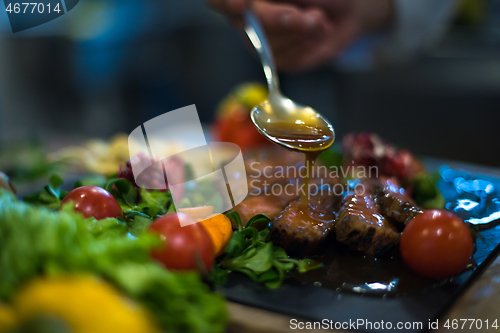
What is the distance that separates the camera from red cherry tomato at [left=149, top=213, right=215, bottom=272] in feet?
4.33

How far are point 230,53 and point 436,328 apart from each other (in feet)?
21.1

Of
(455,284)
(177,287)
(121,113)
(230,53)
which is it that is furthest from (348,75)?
(177,287)

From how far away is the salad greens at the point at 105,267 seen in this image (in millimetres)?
997

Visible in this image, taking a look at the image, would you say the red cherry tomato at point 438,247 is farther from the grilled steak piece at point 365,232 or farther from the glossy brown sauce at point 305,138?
the glossy brown sauce at point 305,138

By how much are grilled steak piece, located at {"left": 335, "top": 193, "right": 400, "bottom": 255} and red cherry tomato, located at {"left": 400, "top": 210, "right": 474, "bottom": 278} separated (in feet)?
0.29

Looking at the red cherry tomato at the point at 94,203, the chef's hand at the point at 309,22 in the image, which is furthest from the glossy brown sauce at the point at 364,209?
the chef's hand at the point at 309,22

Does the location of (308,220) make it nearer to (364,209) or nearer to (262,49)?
(364,209)

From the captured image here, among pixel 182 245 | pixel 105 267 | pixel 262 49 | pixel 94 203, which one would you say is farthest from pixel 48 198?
pixel 262 49

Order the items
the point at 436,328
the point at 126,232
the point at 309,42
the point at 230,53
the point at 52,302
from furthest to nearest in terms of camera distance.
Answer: the point at 230,53, the point at 309,42, the point at 126,232, the point at 436,328, the point at 52,302

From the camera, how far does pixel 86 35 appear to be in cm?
656

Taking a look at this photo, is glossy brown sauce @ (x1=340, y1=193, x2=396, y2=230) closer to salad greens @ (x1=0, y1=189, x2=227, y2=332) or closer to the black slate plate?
the black slate plate

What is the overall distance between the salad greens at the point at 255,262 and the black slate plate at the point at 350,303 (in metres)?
0.03

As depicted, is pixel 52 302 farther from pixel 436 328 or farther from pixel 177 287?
pixel 436 328

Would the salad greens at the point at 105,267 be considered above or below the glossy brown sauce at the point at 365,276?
above
